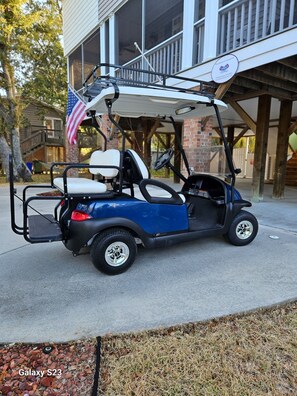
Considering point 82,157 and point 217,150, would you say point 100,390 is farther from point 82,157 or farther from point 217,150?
point 82,157

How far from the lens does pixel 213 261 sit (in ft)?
9.96

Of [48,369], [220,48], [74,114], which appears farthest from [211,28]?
[48,369]

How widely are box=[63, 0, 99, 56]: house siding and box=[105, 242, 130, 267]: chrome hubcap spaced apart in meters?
8.16

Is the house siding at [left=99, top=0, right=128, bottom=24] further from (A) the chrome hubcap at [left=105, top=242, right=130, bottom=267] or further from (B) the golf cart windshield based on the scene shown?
(A) the chrome hubcap at [left=105, top=242, right=130, bottom=267]

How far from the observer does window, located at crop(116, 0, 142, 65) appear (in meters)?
7.33

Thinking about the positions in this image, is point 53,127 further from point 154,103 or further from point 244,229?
point 244,229

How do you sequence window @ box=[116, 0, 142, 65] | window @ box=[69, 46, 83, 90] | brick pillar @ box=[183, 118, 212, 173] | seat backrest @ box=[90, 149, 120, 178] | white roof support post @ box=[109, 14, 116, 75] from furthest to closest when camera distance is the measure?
window @ box=[69, 46, 83, 90]
white roof support post @ box=[109, 14, 116, 75]
window @ box=[116, 0, 142, 65]
brick pillar @ box=[183, 118, 212, 173]
seat backrest @ box=[90, 149, 120, 178]

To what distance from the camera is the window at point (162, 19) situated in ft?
23.2

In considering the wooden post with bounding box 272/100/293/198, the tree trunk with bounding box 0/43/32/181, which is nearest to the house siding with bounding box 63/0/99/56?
the tree trunk with bounding box 0/43/32/181

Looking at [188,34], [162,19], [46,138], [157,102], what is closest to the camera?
[157,102]

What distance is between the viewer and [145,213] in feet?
9.14

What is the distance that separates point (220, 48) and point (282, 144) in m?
3.10

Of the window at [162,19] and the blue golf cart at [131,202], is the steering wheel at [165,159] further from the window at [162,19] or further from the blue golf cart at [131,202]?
the window at [162,19]

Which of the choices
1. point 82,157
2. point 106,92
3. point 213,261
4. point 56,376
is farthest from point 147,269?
point 82,157
